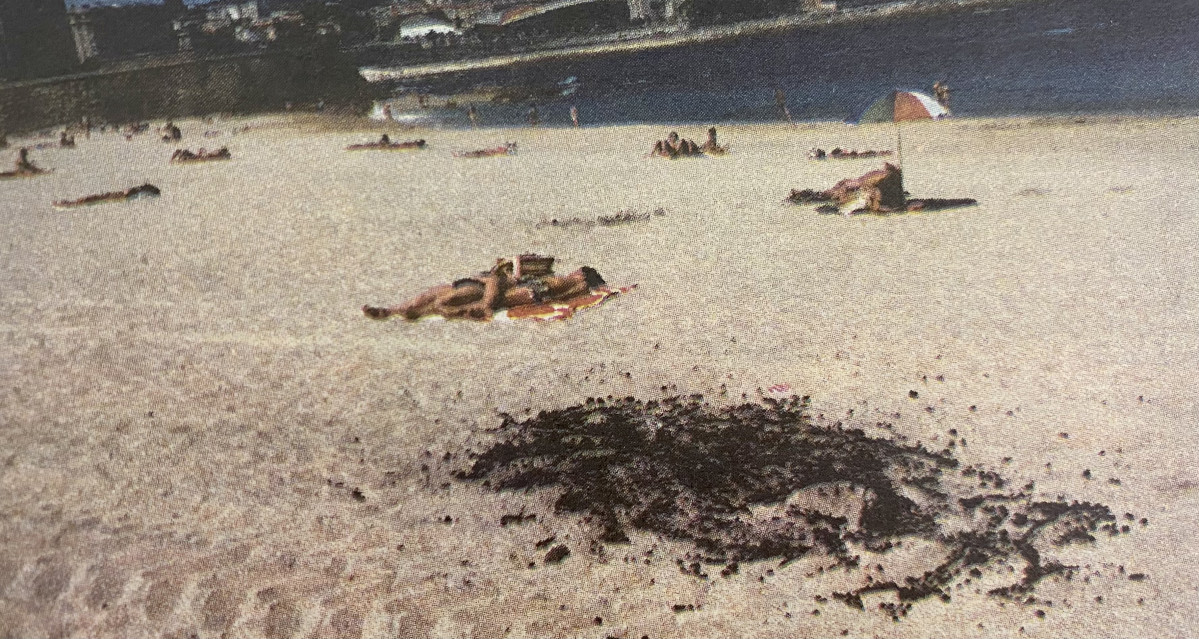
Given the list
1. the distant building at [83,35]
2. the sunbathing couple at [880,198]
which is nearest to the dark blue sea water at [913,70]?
the sunbathing couple at [880,198]

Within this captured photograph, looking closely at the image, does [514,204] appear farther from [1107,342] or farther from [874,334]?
[1107,342]

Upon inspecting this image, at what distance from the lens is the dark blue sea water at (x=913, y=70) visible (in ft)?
124

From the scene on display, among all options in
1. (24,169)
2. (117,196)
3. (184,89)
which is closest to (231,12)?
(117,196)

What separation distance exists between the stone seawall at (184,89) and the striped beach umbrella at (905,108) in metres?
14.6

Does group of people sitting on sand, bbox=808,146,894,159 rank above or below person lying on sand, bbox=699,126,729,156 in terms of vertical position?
below

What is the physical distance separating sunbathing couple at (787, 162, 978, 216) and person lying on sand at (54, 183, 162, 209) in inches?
516

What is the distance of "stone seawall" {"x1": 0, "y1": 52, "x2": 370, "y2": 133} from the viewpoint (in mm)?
24578

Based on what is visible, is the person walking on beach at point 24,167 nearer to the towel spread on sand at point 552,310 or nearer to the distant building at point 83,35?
the distant building at point 83,35

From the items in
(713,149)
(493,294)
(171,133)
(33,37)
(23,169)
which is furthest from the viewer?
(171,133)

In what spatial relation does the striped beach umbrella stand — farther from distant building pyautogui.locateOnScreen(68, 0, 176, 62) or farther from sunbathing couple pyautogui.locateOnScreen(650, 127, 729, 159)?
distant building pyautogui.locateOnScreen(68, 0, 176, 62)

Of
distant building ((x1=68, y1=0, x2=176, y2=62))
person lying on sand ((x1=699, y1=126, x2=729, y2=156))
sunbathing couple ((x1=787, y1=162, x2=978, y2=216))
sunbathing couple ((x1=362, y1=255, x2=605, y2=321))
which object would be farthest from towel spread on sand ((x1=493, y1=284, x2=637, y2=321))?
distant building ((x1=68, y1=0, x2=176, y2=62))

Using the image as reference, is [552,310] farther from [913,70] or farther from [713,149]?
[913,70]

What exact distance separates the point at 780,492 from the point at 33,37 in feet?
60.4

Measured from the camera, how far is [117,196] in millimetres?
18766
